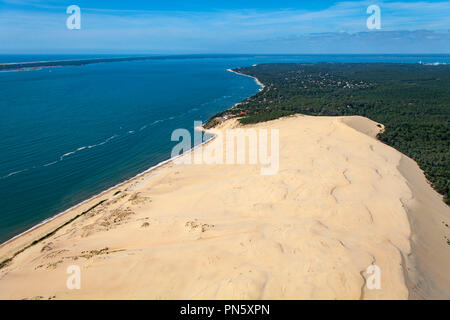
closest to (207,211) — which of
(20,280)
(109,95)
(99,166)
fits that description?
(20,280)

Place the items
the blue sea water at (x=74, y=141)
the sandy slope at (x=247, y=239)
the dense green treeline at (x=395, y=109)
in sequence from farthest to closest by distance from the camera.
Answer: the dense green treeline at (x=395, y=109) → the blue sea water at (x=74, y=141) → the sandy slope at (x=247, y=239)

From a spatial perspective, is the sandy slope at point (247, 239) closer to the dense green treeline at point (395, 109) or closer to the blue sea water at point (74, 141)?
the blue sea water at point (74, 141)

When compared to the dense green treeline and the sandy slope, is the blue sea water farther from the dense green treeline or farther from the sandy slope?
the dense green treeline

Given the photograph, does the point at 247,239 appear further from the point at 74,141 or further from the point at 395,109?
the point at 395,109

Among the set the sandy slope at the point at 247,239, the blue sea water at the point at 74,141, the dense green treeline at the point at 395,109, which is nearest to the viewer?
the sandy slope at the point at 247,239

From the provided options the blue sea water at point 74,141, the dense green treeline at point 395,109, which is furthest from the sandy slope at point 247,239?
the dense green treeline at point 395,109

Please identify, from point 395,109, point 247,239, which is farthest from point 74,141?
point 395,109

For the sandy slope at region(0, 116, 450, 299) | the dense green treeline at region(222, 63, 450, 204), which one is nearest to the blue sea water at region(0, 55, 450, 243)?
the sandy slope at region(0, 116, 450, 299)

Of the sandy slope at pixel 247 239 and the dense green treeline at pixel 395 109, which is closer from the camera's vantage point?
the sandy slope at pixel 247 239

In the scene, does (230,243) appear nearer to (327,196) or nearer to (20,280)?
(327,196)
